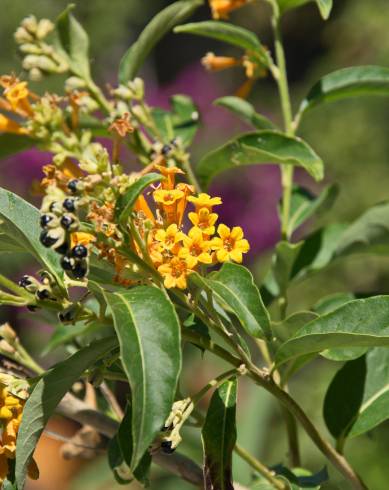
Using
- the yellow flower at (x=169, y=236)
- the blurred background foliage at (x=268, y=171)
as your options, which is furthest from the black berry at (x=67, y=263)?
the blurred background foliage at (x=268, y=171)

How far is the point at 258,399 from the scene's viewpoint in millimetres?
3205

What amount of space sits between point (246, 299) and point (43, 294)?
20 centimetres

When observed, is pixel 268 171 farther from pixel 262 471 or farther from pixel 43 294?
pixel 43 294

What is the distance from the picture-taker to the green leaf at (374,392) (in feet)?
3.34

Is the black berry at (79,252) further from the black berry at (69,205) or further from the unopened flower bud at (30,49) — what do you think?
the unopened flower bud at (30,49)

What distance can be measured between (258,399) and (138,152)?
2.19 meters

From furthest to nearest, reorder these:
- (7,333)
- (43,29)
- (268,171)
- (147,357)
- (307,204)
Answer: (268,171), (307,204), (43,29), (7,333), (147,357)

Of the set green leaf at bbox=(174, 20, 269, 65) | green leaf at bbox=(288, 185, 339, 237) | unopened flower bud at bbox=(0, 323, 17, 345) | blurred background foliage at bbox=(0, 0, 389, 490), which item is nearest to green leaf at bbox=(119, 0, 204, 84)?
green leaf at bbox=(174, 20, 269, 65)

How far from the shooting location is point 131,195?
746 millimetres

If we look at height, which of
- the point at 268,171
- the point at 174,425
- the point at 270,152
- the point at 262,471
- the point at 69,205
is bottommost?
the point at 268,171

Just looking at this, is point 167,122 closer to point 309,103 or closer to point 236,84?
point 309,103

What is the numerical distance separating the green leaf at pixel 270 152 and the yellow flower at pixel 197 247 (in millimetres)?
262

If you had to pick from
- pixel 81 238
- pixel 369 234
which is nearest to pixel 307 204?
pixel 369 234

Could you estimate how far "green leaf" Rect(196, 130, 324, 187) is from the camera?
101 cm
